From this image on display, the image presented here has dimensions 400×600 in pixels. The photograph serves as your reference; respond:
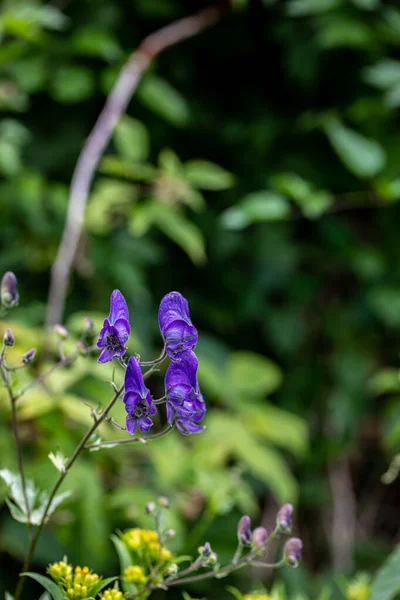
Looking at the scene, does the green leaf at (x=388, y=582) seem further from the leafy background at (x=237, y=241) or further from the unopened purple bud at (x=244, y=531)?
the leafy background at (x=237, y=241)

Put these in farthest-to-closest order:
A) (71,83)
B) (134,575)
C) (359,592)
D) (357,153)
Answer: (71,83), (357,153), (359,592), (134,575)

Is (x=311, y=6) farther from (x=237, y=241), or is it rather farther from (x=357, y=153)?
(x=237, y=241)

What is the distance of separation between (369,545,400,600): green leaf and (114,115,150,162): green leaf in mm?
1137

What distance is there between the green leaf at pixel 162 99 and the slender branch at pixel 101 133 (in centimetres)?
3

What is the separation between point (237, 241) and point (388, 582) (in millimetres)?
1289

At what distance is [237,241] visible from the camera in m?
1.99

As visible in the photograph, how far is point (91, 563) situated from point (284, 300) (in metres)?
0.97

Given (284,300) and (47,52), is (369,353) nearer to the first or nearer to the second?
(284,300)

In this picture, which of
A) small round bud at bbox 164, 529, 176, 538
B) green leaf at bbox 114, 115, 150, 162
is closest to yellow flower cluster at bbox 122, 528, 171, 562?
small round bud at bbox 164, 529, 176, 538

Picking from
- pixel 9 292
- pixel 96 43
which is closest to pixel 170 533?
pixel 9 292

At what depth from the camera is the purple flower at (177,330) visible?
0.58m

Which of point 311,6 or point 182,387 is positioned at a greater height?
point 311,6

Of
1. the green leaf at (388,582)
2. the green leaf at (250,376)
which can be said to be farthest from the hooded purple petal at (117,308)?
the green leaf at (250,376)

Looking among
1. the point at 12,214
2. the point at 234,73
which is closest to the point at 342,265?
the point at 234,73
